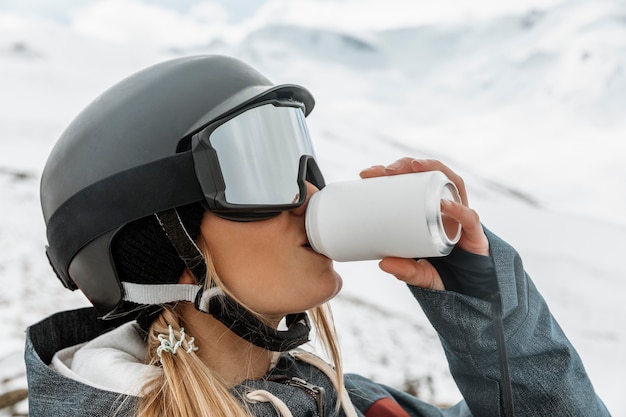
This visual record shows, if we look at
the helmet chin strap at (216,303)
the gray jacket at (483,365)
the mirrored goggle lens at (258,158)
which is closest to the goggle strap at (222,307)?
the helmet chin strap at (216,303)

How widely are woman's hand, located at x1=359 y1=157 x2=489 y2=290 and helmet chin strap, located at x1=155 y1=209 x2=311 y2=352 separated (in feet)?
1.15

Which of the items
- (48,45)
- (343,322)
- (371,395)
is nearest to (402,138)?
(48,45)

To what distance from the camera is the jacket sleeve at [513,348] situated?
1511 mm

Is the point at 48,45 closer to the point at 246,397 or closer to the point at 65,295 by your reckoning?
the point at 65,295

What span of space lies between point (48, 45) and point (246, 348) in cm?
1096

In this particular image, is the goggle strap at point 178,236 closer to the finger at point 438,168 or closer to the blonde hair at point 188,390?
the blonde hair at point 188,390

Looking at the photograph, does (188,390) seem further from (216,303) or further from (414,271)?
(414,271)

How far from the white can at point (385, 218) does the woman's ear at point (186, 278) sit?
0.36 meters

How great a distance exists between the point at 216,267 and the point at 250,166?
0.25 metres

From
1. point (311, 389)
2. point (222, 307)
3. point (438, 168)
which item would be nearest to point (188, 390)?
point (222, 307)

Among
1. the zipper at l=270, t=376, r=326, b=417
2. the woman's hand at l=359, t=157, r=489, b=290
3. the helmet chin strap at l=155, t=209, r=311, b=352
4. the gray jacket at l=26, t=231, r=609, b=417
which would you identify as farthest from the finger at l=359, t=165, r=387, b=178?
the zipper at l=270, t=376, r=326, b=417

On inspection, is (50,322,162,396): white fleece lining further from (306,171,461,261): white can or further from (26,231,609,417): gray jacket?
(306,171,461,261): white can

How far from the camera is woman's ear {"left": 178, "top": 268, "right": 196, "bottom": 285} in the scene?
1570 mm

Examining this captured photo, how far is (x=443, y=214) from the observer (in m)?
1.32
